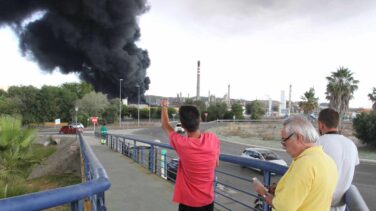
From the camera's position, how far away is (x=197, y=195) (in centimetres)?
329

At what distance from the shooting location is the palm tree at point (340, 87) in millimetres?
53219

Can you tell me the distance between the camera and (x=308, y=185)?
77.8 inches

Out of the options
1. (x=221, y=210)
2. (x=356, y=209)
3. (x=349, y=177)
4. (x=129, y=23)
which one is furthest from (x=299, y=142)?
(x=129, y=23)

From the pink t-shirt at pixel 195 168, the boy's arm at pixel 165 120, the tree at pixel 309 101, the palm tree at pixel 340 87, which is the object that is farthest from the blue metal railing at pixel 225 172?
the tree at pixel 309 101

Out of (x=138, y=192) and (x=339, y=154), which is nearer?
(x=339, y=154)

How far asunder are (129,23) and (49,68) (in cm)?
2369

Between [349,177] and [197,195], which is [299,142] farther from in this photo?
[197,195]

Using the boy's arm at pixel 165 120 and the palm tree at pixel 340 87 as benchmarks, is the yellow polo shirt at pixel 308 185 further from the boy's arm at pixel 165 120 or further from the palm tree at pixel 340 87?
the palm tree at pixel 340 87

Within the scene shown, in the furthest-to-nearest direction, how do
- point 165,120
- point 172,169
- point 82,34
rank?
point 82,34
point 172,169
point 165,120

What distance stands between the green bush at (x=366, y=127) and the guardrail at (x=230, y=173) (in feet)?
74.8

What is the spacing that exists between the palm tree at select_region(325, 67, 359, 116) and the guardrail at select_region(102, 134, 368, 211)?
37635mm

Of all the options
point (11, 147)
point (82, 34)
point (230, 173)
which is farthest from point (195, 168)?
point (82, 34)

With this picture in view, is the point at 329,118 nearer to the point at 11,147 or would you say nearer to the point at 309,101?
the point at 11,147

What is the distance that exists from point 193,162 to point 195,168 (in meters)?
0.06
